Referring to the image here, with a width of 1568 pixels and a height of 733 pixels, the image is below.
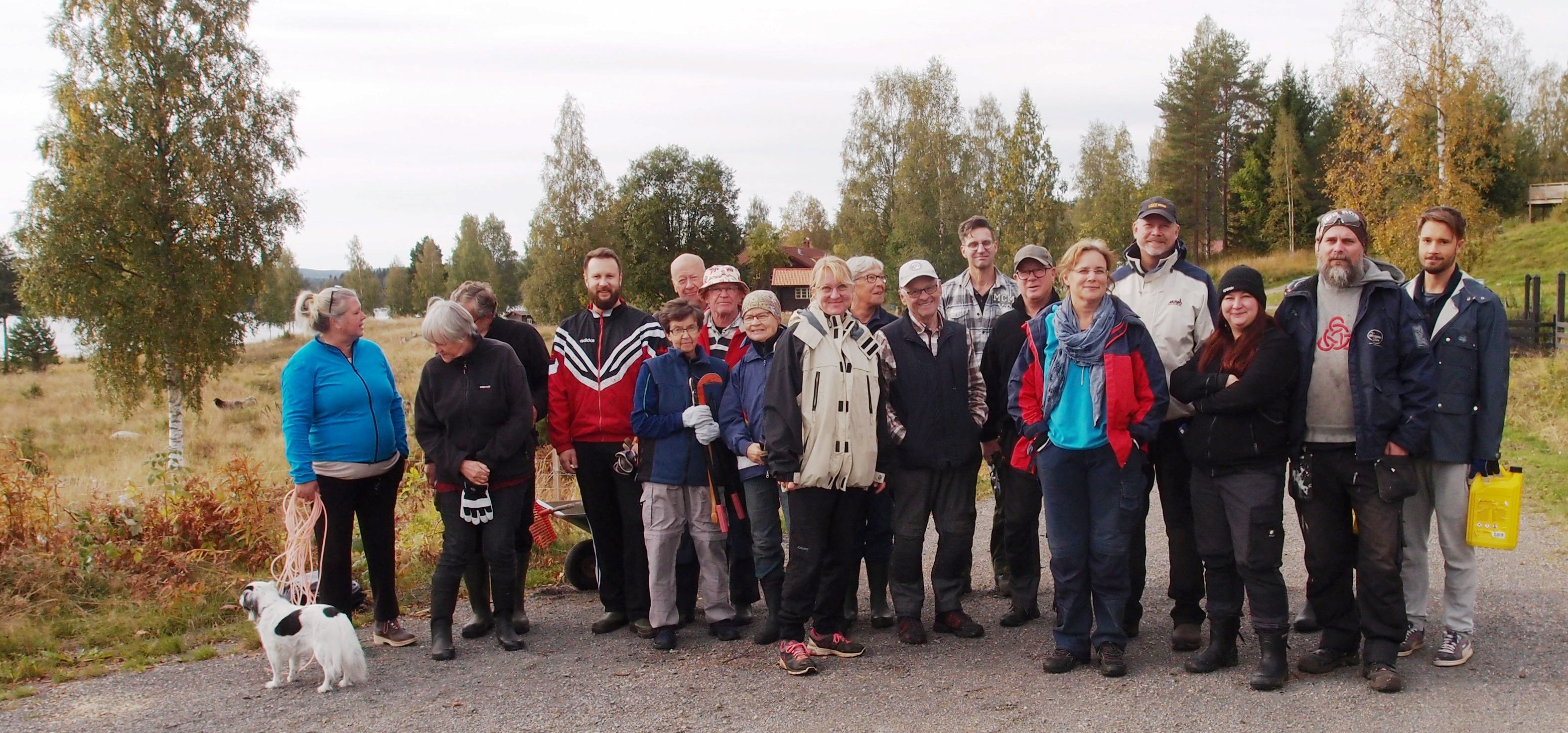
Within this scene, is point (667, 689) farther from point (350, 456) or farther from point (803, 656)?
point (350, 456)

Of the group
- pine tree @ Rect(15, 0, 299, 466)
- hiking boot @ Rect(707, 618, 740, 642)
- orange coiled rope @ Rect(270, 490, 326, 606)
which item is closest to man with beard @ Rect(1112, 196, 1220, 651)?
hiking boot @ Rect(707, 618, 740, 642)

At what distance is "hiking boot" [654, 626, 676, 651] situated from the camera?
17.0 feet

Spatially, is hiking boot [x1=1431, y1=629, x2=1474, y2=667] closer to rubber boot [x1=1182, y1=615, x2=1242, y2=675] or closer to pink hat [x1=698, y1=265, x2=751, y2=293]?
rubber boot [x1=1182, y1=615, x2=1242, y2=675]

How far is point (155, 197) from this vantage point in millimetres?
19516

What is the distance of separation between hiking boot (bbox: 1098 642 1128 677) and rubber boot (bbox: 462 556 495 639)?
322 cm

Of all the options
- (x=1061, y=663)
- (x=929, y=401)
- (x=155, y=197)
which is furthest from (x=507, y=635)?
(x=155, y=197)

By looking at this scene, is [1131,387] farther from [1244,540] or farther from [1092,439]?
[1244,540]

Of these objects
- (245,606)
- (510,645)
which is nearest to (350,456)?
(245,606)

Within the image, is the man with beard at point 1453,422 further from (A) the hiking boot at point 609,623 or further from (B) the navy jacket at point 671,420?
(A) the hiking boot at point 609,623

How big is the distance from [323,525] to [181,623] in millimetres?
1222

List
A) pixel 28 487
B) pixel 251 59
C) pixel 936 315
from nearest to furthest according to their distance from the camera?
pixel 936 315 < pixel 28 487 < pixel 251 59

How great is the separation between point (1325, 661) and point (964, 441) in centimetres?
187

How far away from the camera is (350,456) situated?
17.2 ft

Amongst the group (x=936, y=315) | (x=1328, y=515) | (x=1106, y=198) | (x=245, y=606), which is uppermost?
(x=1106, y=198)
